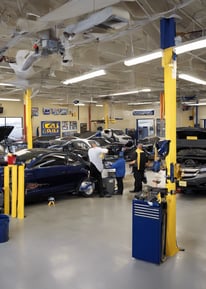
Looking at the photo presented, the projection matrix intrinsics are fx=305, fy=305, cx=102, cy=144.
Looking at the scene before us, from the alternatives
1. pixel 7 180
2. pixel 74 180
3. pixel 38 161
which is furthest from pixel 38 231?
pixel 74 180

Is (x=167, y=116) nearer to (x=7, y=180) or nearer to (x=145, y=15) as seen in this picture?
(x=145, y=15)

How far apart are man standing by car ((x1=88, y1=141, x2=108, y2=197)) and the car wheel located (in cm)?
19

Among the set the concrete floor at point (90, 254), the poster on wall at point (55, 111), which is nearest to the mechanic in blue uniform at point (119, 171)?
the concrete floor at point (90, 254)

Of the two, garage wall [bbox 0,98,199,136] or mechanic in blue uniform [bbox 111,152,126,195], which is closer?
mechanic in blue uniform [bbox 111,152,126,195]

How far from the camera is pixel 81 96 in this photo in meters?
19.4

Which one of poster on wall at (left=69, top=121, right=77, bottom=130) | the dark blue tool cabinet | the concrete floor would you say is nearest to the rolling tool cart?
the dark blue tool cabinet

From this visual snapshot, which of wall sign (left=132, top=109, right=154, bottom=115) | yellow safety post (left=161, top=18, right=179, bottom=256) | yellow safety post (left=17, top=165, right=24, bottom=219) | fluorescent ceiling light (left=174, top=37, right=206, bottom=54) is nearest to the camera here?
yellow safety post (left=161, top=18, right=179, bottom=256)

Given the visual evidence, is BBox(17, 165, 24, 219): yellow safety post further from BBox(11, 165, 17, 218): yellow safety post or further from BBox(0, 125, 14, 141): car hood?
BBox(0, 125, 14, 141): car hood

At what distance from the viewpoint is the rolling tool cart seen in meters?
4.09

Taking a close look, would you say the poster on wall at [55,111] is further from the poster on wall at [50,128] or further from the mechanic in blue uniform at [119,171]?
the mechanic in blue uniform at [119,171]

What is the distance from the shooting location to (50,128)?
74.6 ft

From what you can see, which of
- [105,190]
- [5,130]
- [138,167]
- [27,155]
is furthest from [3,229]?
[138,167]

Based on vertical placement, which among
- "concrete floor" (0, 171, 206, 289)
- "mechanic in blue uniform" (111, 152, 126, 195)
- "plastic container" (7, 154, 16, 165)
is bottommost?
"concrete floor" (0, 171, 206, 289)

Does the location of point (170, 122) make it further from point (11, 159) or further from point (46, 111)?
point (46, 111)
